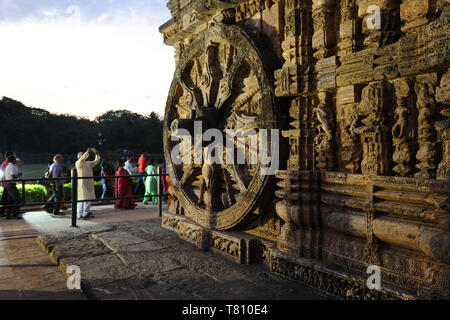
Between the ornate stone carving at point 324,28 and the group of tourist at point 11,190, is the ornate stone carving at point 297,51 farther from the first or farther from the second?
the group of tourist at point 11,190

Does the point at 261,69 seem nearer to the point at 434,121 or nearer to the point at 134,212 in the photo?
the point at 434,121

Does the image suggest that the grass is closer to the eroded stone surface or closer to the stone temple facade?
the eroded stone surface

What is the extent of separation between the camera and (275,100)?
123 inches

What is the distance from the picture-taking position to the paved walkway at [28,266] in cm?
291

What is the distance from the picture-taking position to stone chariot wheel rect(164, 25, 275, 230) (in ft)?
11.0

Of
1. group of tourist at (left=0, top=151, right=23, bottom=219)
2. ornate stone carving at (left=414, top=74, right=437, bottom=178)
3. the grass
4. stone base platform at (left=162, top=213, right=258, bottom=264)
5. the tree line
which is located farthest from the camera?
the tree line

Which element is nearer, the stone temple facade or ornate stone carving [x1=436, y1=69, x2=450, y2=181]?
ornate stone carving [x1=436, y1=69, x2=450, y2=181]

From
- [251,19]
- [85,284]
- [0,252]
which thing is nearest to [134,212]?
[0,252]

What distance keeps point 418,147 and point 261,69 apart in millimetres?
1619

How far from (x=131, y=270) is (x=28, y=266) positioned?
1371 mm

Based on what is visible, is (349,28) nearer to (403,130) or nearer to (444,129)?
(403,130)

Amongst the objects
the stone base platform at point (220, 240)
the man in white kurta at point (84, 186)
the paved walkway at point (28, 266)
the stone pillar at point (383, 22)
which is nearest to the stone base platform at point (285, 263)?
the stone base platform at point (220, 240)

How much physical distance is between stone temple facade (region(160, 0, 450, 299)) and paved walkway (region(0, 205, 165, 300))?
154 cm

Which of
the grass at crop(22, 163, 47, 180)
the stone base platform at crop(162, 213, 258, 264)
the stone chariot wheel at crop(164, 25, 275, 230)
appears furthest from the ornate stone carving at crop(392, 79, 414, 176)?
the grass at crop(22, 163, 47, 180)
